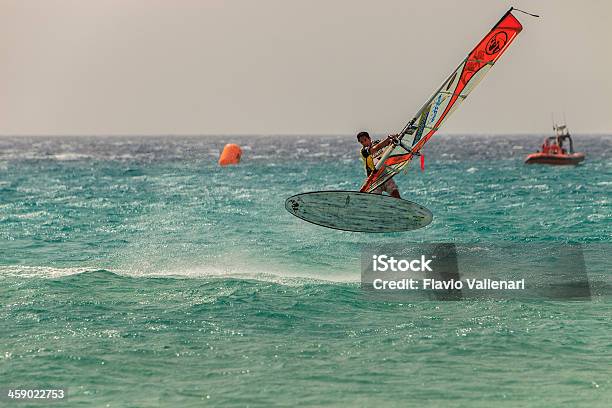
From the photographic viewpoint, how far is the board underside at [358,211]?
16406 mm

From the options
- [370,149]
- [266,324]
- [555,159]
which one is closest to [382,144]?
[370,149]

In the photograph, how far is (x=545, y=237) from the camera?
34.5 metres

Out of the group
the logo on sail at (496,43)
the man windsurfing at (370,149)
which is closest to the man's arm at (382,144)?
the man windsurfing at (370,149)

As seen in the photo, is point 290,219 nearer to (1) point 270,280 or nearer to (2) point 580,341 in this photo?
(1) point 270,280

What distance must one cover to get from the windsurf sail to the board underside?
420 mm

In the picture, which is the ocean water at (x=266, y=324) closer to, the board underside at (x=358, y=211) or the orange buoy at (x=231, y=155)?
the board underside at (x=358, y=211)

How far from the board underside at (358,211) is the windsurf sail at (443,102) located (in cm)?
42

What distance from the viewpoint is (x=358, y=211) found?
55.5 feet

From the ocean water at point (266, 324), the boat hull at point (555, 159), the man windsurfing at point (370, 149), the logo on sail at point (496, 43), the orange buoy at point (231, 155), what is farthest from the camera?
the orange buoy at point (231, 155)

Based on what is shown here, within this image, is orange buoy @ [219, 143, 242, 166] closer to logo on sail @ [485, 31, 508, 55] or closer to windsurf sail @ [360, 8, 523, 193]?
windsurf sail @ [360, 8, 523, 193]

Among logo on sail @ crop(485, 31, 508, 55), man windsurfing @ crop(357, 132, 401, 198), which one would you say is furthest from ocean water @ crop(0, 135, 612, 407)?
logo on sail @ crop(485, 31, 508, 55)

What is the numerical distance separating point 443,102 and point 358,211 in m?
2.80

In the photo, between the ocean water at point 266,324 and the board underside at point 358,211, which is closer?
the ocean water at point 266,324

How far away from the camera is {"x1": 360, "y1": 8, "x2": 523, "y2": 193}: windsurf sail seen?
15898mm
